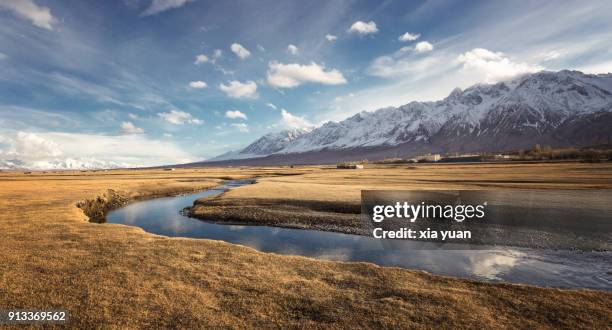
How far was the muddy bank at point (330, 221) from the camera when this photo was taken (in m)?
21.4

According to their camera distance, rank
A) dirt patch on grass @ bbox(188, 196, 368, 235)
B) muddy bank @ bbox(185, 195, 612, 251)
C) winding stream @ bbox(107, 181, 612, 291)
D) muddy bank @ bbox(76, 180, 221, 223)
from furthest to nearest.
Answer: muddy bank @ bbox(76, 180, 221, 223) → dirt patch on grass @ bbox(188, 196, 368, 235) → muddy bank @ bbox(185, 195, 612, 251) → winding stream @ bbox(107, 181, 612, 291)

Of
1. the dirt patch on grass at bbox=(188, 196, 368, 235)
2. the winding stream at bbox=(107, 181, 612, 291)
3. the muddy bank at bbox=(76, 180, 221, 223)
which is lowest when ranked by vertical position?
the winding stream at bbox=(107, 181, 612, 291)

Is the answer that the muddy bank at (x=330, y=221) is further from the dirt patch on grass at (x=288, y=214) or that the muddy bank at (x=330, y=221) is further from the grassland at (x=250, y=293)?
the grassland at (x=250, y=293)

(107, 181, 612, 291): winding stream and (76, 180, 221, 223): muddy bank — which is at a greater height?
(76, 180, 221, 223): muddy bank

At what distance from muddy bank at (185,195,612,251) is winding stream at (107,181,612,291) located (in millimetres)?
1432

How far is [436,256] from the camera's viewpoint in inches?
774

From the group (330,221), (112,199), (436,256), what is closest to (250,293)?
(436,256)

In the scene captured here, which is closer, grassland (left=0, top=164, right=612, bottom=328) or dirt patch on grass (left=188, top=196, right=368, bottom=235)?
grassland (left=0, top=164, right=612, bottom=328)

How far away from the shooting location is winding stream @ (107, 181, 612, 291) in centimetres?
1585

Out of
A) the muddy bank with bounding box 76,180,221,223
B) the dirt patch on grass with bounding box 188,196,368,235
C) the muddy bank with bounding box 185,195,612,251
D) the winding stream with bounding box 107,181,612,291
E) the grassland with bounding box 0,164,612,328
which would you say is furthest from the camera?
the muddy bank with bounding box 76,180,221,223

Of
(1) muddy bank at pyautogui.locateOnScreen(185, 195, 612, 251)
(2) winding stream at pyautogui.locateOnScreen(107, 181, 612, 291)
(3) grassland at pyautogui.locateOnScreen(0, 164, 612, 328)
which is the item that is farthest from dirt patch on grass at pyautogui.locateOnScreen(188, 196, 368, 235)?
(3) grassland at pyautogui.locateOnScreen(0, 164, 612, 328)

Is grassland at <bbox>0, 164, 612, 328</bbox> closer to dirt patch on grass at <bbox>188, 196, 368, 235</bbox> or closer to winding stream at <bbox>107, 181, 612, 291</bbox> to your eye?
winding stream at <bbox>107, 181, 612, 291</bbox>

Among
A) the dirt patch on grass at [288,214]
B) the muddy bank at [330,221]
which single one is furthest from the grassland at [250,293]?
the dirt patch on grass at [288,214]

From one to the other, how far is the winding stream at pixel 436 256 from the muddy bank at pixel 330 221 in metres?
1.43
